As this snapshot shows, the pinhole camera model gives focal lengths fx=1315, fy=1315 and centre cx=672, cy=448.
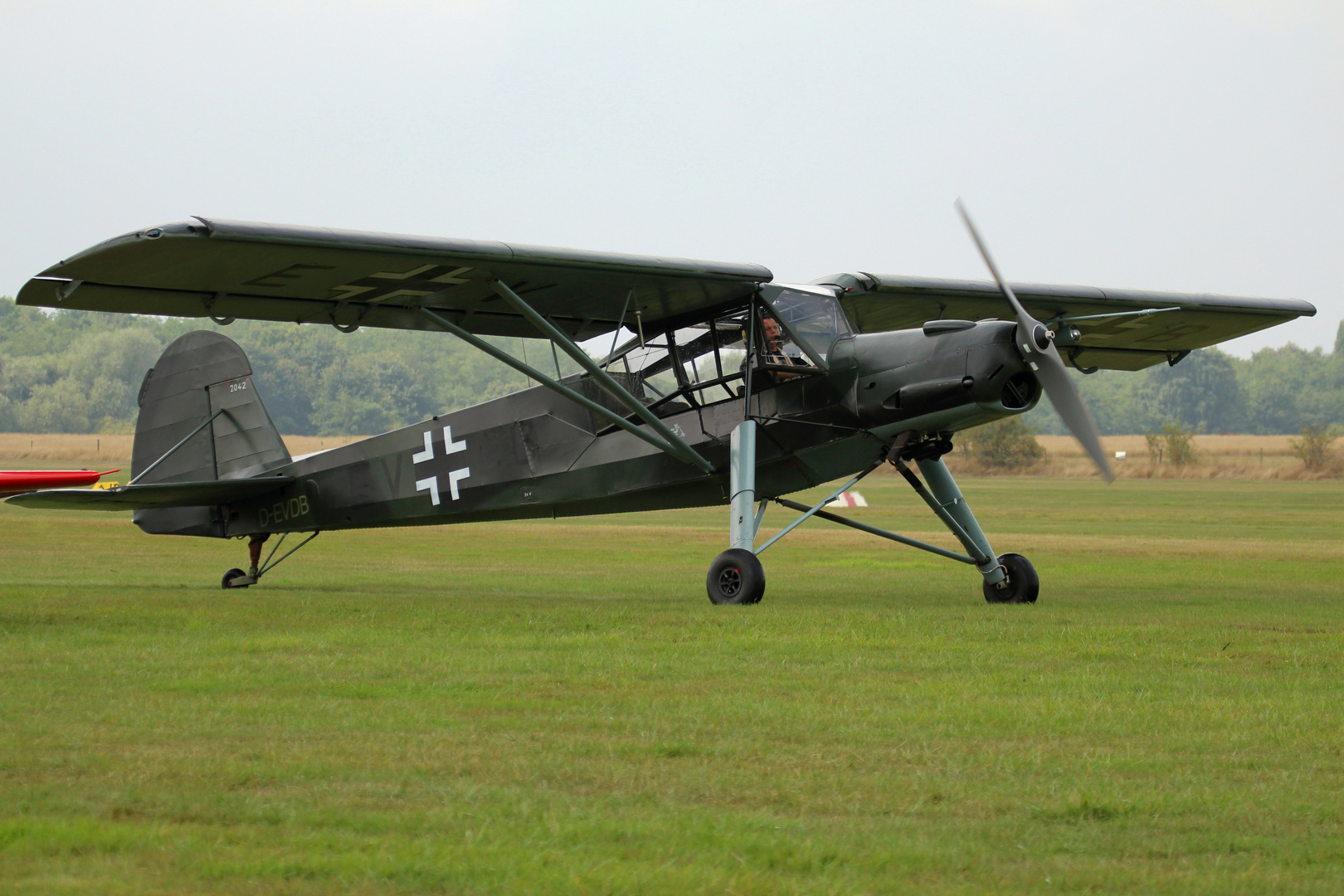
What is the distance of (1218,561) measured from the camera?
65.6ft

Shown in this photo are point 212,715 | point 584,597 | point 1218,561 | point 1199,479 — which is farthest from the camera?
point 1199,479

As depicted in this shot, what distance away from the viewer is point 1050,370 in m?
11.0

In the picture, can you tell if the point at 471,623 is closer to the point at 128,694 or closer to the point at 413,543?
the point at 128,694

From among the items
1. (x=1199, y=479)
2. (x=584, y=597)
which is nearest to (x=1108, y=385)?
(x=1199, y=479)

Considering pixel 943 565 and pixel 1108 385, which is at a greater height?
pixel 1108 385

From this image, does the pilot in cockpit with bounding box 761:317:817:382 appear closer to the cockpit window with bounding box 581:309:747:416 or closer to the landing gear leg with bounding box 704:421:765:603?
the cockpit window with bounding box 581:309:747:416

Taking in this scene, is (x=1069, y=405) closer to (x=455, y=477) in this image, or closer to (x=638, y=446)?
(x=638, y=446)

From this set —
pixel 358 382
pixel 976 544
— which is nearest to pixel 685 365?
pixel 976 544

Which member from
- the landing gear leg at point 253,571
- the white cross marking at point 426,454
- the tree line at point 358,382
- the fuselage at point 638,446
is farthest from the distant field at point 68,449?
the white cross marking at point 426,454

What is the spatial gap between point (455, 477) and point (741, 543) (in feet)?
13.6

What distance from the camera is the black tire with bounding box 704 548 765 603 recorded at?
11.4 m

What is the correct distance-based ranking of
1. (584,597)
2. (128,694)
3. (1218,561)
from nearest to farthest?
(128,694) → (584,597) → (1218,561)

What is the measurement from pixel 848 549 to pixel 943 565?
464cm

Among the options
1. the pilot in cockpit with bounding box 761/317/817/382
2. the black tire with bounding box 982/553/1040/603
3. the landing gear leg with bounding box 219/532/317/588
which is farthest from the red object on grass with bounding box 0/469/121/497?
the black tire with bounding box 982/553/1040/603
